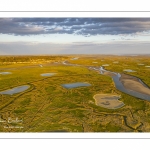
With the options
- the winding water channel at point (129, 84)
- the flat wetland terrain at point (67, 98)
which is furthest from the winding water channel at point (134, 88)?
the flat wetland terrain at point (67, 98)

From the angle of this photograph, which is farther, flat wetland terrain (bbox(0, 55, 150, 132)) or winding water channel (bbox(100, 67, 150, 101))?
winding water channel (bbox(100, 67, 150, 101))

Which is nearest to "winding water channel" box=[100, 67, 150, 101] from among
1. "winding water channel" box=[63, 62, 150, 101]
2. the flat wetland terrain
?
"winding water channel" box=[63, 62, 150, 101]

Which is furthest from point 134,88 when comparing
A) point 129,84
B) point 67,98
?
point 67,98

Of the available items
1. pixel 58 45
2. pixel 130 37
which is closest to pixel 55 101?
pixel 58 45

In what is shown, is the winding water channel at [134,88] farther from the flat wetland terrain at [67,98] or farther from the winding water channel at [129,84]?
the flat wetland terrain at [67,98]

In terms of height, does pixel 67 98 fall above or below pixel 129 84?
below

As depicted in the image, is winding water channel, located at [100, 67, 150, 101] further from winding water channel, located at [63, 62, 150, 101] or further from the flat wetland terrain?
the flat wetland terrain

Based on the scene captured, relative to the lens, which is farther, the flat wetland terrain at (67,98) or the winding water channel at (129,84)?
the winding water channel at (129,84)

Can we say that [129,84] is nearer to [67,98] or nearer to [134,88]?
[134,88]
